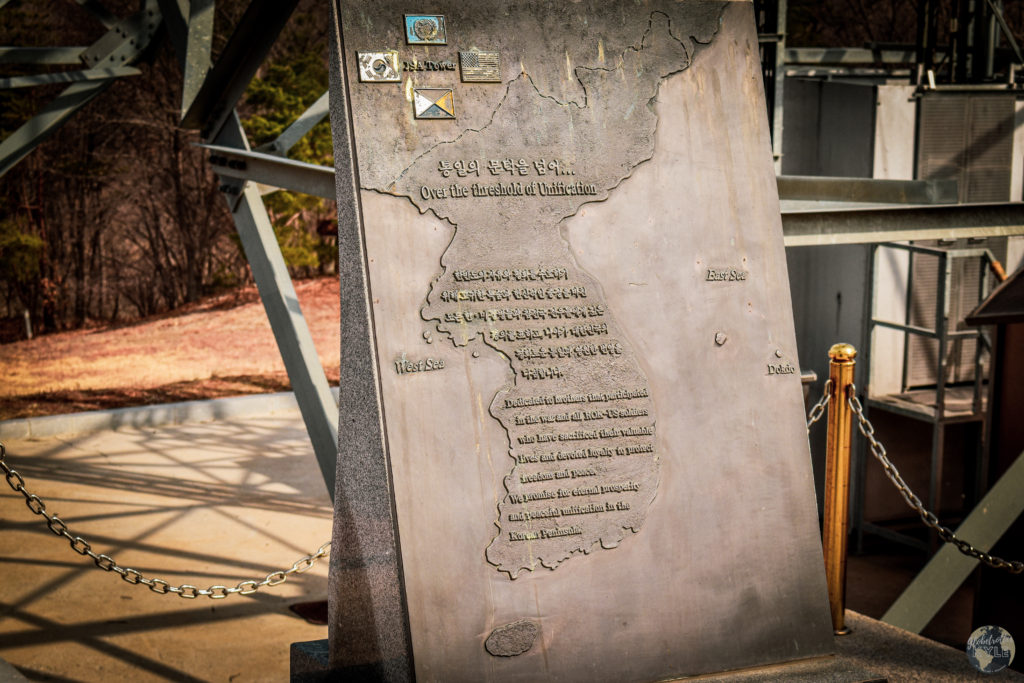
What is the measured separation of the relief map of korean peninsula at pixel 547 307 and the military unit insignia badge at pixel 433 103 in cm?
11

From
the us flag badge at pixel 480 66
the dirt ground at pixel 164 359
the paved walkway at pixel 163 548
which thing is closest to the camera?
the us flag badge at pixel 480 66

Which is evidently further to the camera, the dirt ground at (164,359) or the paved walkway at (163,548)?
the dirt ground at (164,359)

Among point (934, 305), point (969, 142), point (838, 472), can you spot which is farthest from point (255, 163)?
point (969, 142)

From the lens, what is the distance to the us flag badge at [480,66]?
3777 mm

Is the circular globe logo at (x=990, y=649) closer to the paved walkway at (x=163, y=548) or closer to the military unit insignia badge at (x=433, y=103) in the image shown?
the military unit insignia badge at (x=433, y=103)

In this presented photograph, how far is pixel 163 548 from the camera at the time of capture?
8680 mm

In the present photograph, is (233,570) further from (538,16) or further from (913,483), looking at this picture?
(913,483)

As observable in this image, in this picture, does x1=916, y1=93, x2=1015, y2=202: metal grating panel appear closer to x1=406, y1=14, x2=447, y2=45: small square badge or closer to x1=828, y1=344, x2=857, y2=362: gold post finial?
x1=828, y1=344, x2=857, y2=362: gold post finial

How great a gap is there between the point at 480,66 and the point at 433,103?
0.82 ft

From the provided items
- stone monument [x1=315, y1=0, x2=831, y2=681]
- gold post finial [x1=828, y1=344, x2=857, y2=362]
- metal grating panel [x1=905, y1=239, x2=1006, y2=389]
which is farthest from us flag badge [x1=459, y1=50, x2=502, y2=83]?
metal grating panel [x1=905, y1=239, x2=1006, y2=389]

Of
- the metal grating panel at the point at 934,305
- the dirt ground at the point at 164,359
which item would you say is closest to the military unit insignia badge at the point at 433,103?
the metal grating panel at the point at 934,305

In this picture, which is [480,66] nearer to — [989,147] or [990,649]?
[990,649]

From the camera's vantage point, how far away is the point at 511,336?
3746mm

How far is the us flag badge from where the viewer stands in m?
3.78
